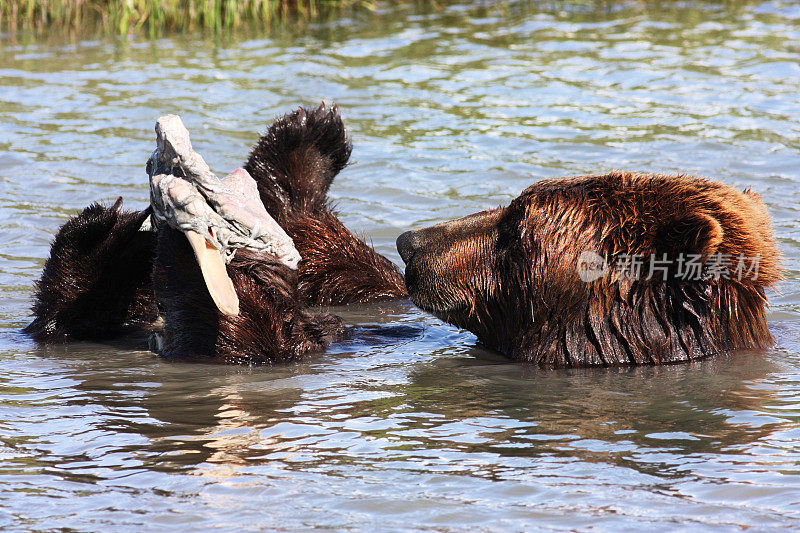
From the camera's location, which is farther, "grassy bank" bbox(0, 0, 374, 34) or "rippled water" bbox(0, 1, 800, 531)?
"grassy bank" bbox(0, 0, 374, 34)

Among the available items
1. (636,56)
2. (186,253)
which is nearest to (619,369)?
(186,253)

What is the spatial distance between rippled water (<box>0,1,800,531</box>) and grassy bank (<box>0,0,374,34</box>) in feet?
9.04

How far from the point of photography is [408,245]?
5.08 meters

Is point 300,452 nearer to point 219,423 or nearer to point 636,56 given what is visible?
point 219,423

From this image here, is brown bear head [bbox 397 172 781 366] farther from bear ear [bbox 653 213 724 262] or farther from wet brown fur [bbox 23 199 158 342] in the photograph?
wet brown fur [bbox 23 199 158 342]

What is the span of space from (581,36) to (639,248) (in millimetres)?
10006

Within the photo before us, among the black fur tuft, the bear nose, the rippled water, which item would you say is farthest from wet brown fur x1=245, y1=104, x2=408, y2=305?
the bear nose

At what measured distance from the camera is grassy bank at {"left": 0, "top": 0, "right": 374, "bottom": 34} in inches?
582

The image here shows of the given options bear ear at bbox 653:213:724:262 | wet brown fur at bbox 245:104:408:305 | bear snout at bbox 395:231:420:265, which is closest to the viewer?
bear ear at bbox 653:213:724:262

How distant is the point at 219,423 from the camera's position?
4195 millimetres

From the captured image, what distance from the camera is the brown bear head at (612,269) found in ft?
15.0

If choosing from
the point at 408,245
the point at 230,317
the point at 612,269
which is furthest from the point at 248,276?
the point at 612,269

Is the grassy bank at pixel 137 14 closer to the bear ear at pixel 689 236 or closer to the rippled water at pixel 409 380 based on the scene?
the rippled water at pixel 409 380

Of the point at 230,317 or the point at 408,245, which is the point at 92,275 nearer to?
the point at 230,317
